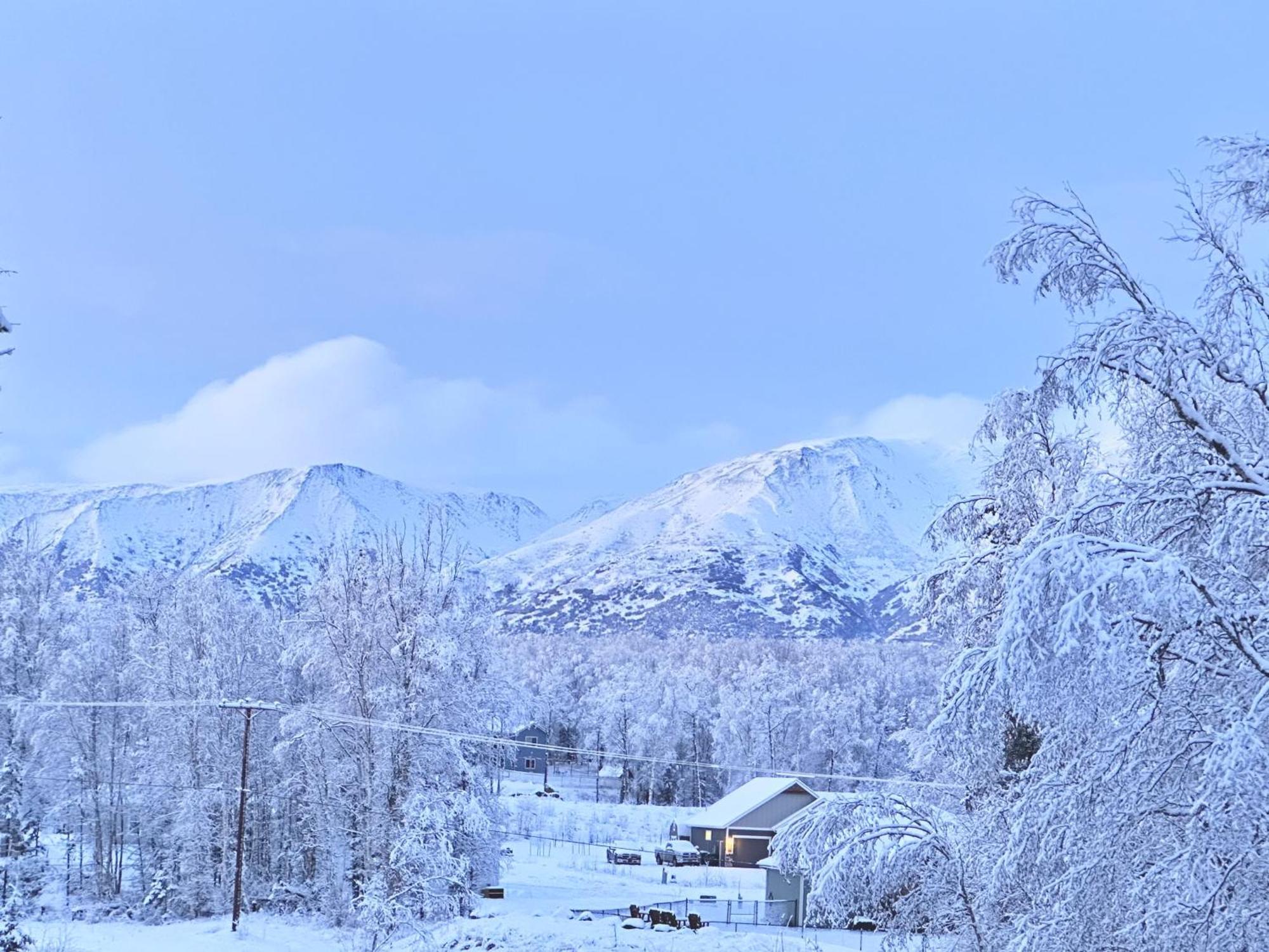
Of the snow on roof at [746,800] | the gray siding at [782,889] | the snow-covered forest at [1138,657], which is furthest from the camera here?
the snow on roof at [746,800]

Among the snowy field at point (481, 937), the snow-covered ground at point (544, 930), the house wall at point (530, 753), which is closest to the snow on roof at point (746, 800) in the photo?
the snow-covered ground at point (544, 930)

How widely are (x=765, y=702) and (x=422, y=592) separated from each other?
52.6 m

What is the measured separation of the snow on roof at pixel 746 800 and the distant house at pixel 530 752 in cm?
4492

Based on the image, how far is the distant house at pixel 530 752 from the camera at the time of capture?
9938cm

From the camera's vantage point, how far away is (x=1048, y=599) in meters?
4.82

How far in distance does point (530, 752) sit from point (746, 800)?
58.0 meters

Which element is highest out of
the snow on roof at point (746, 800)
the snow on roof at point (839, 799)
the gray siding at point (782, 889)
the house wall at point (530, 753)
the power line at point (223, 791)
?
the snow on roof at point (839, 799)

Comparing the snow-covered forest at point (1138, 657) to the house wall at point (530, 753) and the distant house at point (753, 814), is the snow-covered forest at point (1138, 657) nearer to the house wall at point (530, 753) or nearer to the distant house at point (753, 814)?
the distant house at point (753, 814)

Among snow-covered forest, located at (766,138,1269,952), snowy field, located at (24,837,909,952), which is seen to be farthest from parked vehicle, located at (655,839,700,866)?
snow-covered forest, located at (766,138,1269,952)

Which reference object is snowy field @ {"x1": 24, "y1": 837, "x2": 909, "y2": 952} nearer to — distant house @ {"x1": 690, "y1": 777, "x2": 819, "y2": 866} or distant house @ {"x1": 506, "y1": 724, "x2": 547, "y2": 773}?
distant house @ {"x1": 690, "y1": 777, "x2": 819, "y2": 866}

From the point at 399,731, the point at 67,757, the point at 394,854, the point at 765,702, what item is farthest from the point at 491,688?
the point at 765,702

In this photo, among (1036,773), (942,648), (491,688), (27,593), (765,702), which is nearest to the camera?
(1036,773)

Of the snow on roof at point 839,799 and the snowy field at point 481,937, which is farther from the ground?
the snow on roof at point 839,799

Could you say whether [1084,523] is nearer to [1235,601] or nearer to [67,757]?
[1235,601]
